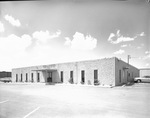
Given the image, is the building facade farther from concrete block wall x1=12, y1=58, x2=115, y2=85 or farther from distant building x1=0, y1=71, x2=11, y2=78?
distant building x1=0, y1=71, x2=11, y2=78

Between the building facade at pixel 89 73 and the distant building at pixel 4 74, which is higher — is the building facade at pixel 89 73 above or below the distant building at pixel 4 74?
above

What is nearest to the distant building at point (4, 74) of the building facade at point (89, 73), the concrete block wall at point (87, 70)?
the building facade at point (89, 73)

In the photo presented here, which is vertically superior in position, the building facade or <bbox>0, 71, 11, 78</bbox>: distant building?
the building facade

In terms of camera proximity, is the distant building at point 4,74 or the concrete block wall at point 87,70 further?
the distant building at point 4,74

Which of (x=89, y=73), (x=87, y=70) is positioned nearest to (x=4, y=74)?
(x=87, y=70)

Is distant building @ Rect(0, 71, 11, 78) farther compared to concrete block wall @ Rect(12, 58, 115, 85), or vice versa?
distant building @ Rect(0, 71, 11, 78)

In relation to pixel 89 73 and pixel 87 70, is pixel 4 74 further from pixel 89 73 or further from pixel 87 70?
pixel 89 73

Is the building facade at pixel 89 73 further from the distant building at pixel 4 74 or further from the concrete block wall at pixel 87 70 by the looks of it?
the distant building at pixel 4 74

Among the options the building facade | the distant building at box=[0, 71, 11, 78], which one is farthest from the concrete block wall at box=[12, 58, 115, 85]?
the distant building at box=[0, 71, 11, 78]

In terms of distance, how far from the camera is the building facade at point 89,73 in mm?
17344

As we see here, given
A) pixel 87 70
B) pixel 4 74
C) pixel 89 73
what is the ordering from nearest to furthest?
pixel 89 73 < pixel 87 70 < pixel 4 74

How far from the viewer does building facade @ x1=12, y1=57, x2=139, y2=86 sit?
17.3 meters

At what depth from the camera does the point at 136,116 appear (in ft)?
16.0

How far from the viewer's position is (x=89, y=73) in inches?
773
